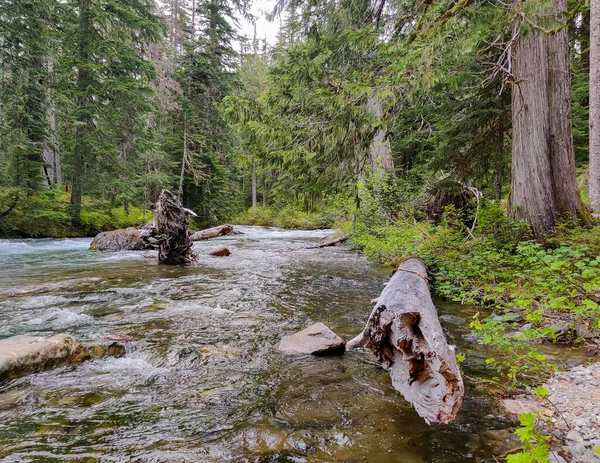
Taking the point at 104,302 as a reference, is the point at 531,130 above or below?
above

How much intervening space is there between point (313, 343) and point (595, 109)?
10.2 metres

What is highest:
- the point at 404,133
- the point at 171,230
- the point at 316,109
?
the point at 404,133

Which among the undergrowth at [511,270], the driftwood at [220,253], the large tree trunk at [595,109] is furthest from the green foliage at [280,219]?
the undergrowth at [511,270]

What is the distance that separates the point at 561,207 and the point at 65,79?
19338 millimetres

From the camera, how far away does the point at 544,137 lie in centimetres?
574

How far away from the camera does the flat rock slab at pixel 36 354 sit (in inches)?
126

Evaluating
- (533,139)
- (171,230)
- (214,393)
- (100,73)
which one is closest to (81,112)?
(100,73)

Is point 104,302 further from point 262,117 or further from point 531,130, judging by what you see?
point 531,130

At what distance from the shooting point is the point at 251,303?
605 cm

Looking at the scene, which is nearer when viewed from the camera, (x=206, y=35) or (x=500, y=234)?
(x=500, y=234)

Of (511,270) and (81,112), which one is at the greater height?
(81,112)

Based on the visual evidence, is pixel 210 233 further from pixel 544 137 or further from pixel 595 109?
pixel 595 109

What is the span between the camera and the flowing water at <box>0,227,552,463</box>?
2307 mm

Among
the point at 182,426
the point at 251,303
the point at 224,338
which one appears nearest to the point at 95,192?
the point at 251,303
